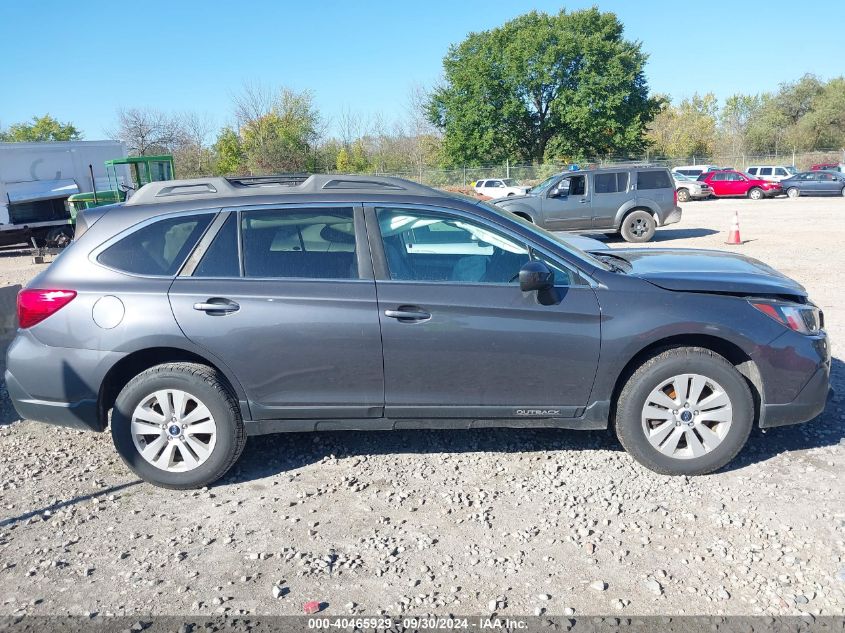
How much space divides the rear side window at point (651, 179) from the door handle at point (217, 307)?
47.3 ft

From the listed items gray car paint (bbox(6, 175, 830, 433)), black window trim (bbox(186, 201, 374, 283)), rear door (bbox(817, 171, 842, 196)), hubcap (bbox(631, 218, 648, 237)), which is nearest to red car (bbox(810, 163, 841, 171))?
rear door (bbox(817, 171, 842, 196))

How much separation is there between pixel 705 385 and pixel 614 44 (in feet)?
170

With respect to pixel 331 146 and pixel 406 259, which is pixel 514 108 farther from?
pixel 406 259

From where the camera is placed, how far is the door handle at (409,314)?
12.8ft

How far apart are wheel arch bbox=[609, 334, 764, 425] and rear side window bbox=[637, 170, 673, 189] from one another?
1333 cm

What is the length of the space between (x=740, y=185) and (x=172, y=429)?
3628 centimetres

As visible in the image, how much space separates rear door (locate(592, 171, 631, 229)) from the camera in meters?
16.4

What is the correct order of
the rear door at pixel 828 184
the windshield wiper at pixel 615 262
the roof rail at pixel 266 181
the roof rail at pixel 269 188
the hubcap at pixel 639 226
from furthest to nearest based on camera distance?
the rear door at pixel 828 184
the hubcap at pixel 639 226
the roof rail at pixel 266 181
the windshield wiper at pixel 615 262
the roof rail at pixel 269 188

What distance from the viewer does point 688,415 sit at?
3.96 metres

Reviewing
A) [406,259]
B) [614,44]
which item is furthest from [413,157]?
[406,259]

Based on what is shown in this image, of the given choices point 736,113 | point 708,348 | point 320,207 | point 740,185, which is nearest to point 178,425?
point 320,207

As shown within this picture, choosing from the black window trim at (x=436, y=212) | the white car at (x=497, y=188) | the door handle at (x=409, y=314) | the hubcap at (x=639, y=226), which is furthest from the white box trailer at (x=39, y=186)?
the white car at (x=497, y=188)

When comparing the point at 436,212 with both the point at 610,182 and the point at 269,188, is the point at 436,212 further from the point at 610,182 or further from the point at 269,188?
the point at 610,182

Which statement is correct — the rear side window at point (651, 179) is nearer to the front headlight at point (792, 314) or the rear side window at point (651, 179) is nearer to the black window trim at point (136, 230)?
the front headlight at point (792, 314)
